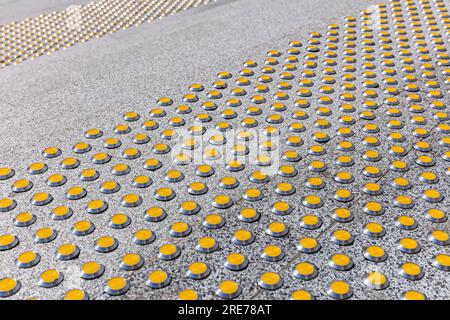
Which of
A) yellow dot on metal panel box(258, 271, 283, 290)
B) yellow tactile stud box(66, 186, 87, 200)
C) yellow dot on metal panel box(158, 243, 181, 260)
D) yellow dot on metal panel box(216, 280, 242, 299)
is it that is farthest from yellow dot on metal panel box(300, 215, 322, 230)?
yellow tactile stud box(66, 186, 87, 200)

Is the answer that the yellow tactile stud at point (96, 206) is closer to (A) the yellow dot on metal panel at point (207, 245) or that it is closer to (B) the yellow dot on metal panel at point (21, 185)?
(B) the yellow dot on metal panel at point (21, 185)

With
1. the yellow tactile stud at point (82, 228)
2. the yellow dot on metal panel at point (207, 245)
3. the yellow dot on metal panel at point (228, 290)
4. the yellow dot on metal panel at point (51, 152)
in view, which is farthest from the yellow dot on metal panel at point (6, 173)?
the yellow dot on metal panel at point (228, 290)

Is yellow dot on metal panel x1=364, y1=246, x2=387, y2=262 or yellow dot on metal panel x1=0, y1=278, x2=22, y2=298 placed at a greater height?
yellow dot on metal panel x1=0, y1=278, x2=22, y2=298

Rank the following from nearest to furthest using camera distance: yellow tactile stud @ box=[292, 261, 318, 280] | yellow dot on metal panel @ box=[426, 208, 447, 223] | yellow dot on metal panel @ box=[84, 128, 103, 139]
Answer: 1. yellow tactile stud @ box=[292, 261, 318, 280]
2. yellow dot on metal panel @ box=[426, 208, 447, 223]
3. yellow dot on metal panel @ box=[84, 128, 103, 139]

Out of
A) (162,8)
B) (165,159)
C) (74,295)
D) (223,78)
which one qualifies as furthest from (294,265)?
(162,8)

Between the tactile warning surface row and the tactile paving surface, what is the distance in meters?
2.62

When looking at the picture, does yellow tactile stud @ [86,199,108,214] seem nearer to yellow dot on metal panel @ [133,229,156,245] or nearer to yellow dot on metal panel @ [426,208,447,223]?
yellow dot on metal panel @ [133,229,156,245]

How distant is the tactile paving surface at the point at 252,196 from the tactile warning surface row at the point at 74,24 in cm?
262

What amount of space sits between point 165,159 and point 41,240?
92cm

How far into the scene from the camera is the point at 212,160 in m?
3.30

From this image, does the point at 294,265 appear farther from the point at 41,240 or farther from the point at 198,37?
the point at 198,37

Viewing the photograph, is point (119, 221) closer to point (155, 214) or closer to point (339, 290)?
point (155, 214)

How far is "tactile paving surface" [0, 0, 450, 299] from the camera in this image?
243cm

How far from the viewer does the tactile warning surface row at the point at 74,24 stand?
6.16 metres
